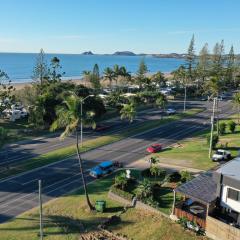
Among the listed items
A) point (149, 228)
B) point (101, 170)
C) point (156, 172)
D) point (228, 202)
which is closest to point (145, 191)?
point (149, 228)

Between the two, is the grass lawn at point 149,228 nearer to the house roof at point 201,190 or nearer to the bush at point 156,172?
the house roof at point 201,190

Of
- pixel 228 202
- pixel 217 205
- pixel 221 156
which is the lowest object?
→ pixel 221 156

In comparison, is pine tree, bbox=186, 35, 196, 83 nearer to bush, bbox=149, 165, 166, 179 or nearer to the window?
bush, bbox=149, 165, 166, 179

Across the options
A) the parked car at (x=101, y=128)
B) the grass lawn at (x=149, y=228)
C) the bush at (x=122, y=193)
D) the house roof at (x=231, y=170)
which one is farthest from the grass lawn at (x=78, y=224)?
the parked car at (x=101, y=128)


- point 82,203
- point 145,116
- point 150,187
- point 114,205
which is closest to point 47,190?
point 82,203

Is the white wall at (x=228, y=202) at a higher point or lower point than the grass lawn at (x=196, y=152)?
higher

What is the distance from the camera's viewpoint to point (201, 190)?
33.3 metres

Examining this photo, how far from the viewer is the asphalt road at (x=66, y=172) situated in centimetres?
3916

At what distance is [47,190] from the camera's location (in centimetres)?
4231

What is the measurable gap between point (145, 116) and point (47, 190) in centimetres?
5198

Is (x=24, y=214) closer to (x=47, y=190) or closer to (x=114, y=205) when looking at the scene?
(x=47, y=190)

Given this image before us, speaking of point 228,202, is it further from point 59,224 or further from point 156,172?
point 59,224

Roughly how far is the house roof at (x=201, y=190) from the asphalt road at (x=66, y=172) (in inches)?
624

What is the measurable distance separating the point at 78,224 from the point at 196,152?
1146 inches
